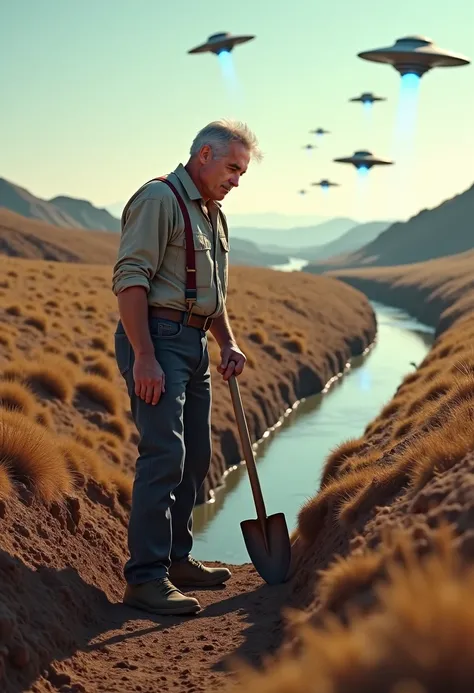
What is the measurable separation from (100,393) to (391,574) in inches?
521

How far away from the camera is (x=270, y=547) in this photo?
689cm

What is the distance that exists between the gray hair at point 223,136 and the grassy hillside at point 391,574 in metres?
2.03

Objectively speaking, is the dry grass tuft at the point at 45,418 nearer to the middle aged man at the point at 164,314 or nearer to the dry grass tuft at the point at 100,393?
the dry grass tuft at the point at 100,393

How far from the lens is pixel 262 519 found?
6742 mm

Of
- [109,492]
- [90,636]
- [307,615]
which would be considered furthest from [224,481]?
[307,615]

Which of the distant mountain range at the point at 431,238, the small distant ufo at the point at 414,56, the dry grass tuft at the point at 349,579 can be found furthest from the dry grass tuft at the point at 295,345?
the distant mountain range at the point at 431,238

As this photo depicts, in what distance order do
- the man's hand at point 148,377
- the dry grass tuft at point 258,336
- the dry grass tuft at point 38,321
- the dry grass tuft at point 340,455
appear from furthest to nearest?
the dry grass tuft at point 258,336 → the dry grass tuft at point 38,321 → the dry grass tuft at point 340,455 → the man's hand at point 148,377

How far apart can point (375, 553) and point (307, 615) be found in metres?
0.41

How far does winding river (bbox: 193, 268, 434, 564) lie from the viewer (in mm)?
14995

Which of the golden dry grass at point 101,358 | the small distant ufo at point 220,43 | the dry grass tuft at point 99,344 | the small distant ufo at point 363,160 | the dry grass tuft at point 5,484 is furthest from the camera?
the small distant ufo at point 363,160

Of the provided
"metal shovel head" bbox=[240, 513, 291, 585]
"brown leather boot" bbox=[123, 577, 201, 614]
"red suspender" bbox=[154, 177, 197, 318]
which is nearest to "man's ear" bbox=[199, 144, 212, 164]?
"red suspender" bbox=[154, 177, 197, 318]

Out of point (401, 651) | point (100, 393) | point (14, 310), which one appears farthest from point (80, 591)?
point (14, 310)

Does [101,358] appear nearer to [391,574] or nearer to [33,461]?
[33,461]

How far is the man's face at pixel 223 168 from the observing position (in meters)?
6.04
